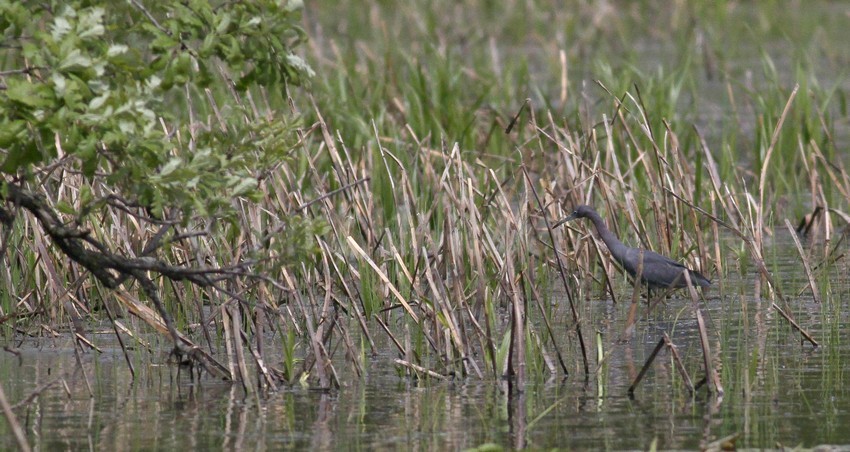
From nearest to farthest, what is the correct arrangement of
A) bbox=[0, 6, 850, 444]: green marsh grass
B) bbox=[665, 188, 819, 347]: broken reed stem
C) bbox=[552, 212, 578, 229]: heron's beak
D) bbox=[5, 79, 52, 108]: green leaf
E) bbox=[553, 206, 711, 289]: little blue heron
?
bbox=[5, 79, 52, 108]: green leaf, bbox=[0, 6, 850, 444]: green marsh grass, bbox=[665, 188, 819, 347]: broken reed stem, bbox=[553, 206, 711, 289]: little blue heron, bbox=[552, 212, 578, 229]: heron's beak

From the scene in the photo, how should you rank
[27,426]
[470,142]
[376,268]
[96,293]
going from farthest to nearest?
[470,142], [96,293], [376,268], [27,426]

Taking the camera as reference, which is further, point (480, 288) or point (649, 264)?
point (649, 264)

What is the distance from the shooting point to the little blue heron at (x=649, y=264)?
25.8 feet

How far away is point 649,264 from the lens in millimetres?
7945

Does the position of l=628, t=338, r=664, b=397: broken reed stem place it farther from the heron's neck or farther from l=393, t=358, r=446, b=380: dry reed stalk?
the heron's neck

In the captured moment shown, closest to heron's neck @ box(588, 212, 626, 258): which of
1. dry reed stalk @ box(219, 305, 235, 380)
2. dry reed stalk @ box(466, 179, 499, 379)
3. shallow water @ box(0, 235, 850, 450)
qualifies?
dry reed stalk @ box(466, 179, 499, 379)

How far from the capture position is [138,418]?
5.63 m

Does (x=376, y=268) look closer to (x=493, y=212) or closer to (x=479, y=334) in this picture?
(x=479, y=334)

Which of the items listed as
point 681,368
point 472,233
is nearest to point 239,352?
point 472,233

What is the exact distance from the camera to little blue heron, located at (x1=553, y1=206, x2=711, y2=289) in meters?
7.88

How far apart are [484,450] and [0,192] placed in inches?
70.1

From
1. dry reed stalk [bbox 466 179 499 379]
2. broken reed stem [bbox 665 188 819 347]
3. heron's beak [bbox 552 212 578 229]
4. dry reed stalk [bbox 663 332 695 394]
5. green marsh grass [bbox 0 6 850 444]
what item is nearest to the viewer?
dry reed stalk [bbox 663 332 695 394]

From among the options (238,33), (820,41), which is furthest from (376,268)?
(820,41)

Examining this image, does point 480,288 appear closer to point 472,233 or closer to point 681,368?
point 472,233
